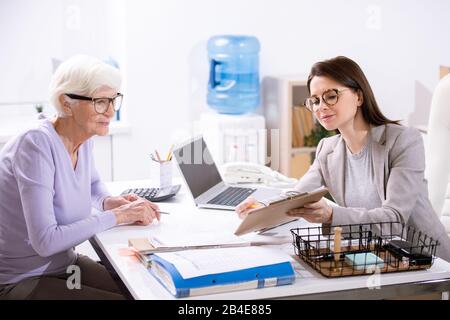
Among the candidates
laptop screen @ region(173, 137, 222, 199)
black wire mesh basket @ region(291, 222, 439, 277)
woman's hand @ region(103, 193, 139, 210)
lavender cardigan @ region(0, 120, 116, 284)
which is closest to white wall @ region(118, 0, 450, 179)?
laptop screen @ region(173, 137, 222, 199)

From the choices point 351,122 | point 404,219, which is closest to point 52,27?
point 351,122

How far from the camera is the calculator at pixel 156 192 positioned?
96.4 inches

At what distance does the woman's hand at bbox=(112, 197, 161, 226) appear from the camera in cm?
211

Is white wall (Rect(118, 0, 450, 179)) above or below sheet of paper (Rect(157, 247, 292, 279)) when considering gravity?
above

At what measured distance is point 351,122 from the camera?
228 centimetres

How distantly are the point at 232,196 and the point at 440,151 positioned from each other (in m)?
0.83

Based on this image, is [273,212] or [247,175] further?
[247,175]

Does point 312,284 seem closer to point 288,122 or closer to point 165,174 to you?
point 165,174

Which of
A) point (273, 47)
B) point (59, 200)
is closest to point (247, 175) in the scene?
point (59, 200)

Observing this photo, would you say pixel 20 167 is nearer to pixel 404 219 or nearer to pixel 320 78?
pixel 320 78

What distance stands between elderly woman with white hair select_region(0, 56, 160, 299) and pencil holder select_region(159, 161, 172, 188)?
40cm

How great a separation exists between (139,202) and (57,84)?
1.47 ft

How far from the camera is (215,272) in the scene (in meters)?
1.58

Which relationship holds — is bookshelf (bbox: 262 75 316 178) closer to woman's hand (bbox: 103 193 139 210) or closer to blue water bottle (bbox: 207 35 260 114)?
blue water bottle (bbox: 207 35 260 114)
